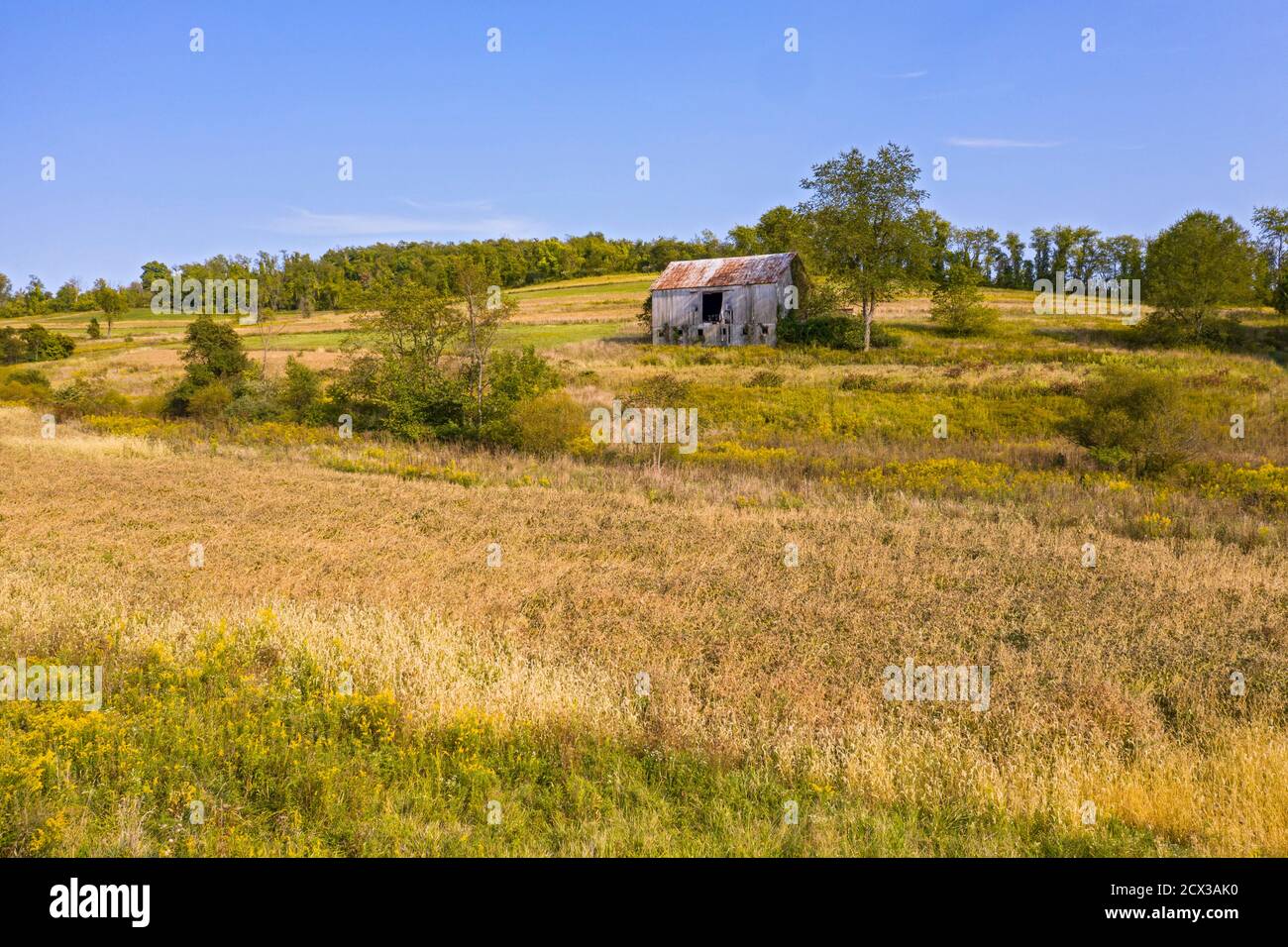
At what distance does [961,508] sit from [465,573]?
11001 millimetres

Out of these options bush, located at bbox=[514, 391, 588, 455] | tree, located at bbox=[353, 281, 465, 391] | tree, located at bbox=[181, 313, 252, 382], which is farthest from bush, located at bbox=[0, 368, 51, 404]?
bush, located at bbox=[514, 391, 588, 455]

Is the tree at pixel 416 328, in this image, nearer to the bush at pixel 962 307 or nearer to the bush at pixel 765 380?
the bush at pixel 765 380

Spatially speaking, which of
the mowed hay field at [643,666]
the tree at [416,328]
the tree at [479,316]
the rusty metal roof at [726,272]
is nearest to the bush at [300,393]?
the tree at [416,328]

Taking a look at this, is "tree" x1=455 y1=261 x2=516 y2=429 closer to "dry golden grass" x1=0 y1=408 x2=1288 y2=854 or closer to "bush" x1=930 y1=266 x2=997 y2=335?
"dry golden grass" x1=0 y1=408 x2=1288 y2=854

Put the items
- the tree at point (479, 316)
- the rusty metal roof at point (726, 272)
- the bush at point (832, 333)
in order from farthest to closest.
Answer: the rusty metal roof at point (726, 272) → the bush at point (832, 333) → the tree at point (479, 316)

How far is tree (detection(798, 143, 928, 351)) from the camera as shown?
146 feet

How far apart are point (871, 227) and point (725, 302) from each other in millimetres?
10058

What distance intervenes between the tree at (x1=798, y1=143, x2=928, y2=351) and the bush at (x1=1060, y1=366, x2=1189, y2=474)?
23.2m

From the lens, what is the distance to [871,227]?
45.1m

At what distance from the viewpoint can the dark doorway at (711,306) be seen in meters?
47.2

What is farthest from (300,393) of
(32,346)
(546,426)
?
(32,346)

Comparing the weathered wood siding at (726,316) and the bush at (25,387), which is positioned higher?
the weathered wood siding at (726,316)
